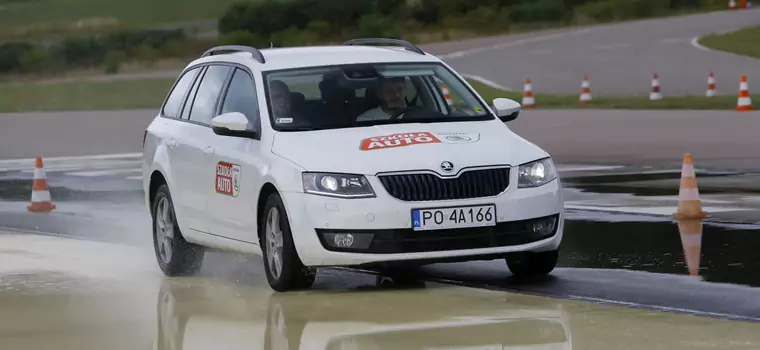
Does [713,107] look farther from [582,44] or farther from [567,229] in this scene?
[582,44]

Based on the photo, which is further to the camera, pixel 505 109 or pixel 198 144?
pixel 198 144

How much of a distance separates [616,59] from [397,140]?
36.7m

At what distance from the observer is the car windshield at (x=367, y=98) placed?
1166 cm

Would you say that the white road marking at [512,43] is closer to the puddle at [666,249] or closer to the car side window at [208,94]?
the puddle at [666,249]

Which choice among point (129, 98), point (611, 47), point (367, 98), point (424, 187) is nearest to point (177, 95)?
point (367, 98)

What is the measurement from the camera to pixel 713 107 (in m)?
31.3

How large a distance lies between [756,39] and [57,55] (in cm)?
2456

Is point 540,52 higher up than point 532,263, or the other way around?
point 532,263

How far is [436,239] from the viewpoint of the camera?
10.7m

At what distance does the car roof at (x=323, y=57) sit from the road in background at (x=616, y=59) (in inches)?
970

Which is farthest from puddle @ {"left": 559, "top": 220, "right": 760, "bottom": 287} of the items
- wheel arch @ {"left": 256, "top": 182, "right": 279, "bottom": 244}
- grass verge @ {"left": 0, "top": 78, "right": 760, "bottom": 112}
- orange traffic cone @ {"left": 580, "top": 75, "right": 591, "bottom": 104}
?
orange traffic cone @ {"left": 580, "top": 75, "right": 591, "bottom": 104}

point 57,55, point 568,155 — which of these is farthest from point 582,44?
point 568,155

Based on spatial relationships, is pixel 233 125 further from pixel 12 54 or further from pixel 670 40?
pixel 12 54

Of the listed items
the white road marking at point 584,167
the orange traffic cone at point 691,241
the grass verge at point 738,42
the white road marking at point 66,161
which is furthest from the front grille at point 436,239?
the grass verge at point 738,42
